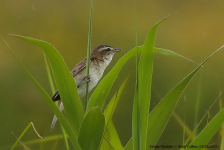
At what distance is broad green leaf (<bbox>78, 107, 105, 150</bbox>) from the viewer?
1.19 m

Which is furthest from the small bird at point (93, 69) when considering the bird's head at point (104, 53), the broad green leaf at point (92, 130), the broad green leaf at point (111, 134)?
the broad green leaf at point (92, 130)

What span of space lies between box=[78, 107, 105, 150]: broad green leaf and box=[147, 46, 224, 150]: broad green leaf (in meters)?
0.21

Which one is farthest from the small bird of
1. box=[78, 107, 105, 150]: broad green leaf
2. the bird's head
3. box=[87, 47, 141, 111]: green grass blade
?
box=[78, 107, 105, 150]: broad green leaf

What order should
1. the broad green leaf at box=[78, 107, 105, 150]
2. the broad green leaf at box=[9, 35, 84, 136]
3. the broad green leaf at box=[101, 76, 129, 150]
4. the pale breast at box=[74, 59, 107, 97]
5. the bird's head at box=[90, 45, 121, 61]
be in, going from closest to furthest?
the broad green leaf at box=[78, 107, 105, 150] → the broad green leaf at box=[9, 35, 84, 136] → the broad green leaf at box=[101, 76, 129, 150] → the pale breast at box=[74, 59, 107, 97] → the bird's head at box=[90, 45, 121, 61]

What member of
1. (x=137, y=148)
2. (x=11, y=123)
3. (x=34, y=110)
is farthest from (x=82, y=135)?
(x=11, y=123)

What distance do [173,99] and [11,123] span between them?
6153mm

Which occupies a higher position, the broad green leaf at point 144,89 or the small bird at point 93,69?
the broad green leaf at point 144,89

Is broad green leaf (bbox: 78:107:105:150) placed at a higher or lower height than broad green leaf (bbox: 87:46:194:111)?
lower

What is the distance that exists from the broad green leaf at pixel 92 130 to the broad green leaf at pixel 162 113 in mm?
208

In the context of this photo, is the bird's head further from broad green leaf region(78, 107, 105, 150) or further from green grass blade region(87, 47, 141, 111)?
broad green leaf region(78, 107, 105, 150)

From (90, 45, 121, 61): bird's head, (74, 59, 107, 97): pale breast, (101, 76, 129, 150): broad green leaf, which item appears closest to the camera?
(101, 76, 129, 150): broad green leaf

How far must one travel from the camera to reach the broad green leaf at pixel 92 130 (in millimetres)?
1188

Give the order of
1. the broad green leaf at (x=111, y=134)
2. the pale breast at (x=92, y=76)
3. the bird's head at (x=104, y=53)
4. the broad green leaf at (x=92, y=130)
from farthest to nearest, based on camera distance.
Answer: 1. the bird's head at (x=104, y=53)
2. the pale breast at (x=92, y=76)
3. the broad green leaf at (x=111, y=134)
4. the broad green leaf at (x=92, y=130)

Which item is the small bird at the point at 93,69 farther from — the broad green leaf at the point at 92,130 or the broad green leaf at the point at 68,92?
the broad green leaf at the point at 92,130
